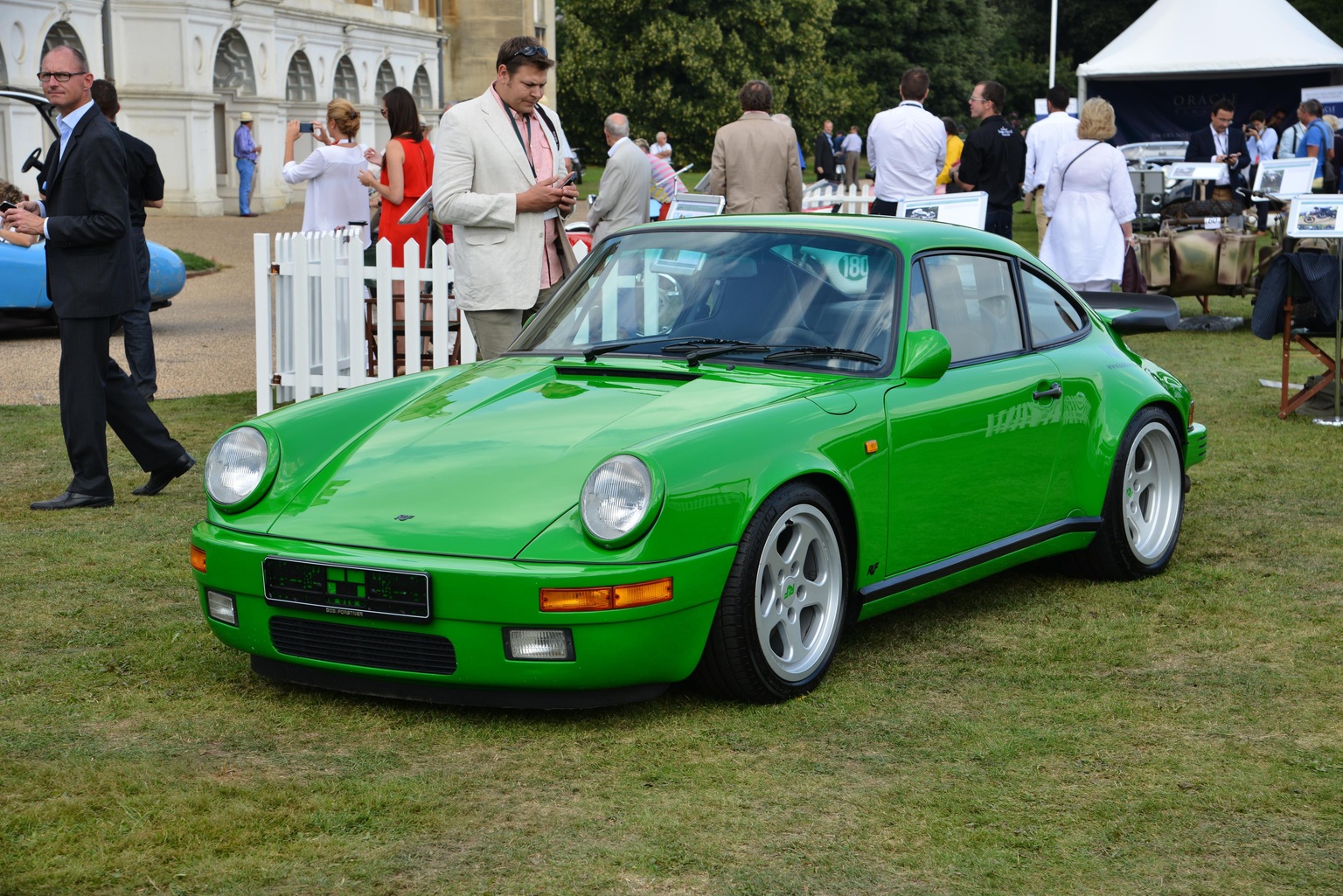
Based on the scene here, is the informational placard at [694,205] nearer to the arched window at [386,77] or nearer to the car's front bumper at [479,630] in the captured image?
the car's front bumper at [479,630]

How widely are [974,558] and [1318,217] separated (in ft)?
17.7

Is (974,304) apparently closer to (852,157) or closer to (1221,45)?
(1221,45)

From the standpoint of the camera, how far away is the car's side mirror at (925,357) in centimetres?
530

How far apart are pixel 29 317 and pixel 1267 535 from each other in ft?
35.8

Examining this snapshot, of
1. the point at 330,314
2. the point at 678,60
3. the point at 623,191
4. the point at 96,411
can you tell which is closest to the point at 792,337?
the point at 96,411

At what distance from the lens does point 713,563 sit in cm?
452

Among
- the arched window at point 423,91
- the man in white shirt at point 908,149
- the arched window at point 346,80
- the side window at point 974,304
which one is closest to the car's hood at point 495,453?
the side window at point 974,304

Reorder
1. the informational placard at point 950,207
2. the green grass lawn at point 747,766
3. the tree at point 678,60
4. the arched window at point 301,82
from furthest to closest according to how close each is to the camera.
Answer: the tree at point 678,60 → the arched window at point 301,82 → the informational placard at point 950,207 → the green grass lawn at point 747,766

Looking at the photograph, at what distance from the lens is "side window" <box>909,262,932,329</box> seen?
5.52m

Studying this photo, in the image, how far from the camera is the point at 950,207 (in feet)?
37.9

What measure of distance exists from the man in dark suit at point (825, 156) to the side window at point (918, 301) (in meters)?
37.3

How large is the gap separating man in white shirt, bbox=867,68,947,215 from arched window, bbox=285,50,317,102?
34.5m

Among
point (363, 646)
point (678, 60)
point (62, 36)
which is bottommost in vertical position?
point (363, 646)

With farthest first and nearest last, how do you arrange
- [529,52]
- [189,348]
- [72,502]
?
[189,348] → [72,502] → [529,52]
